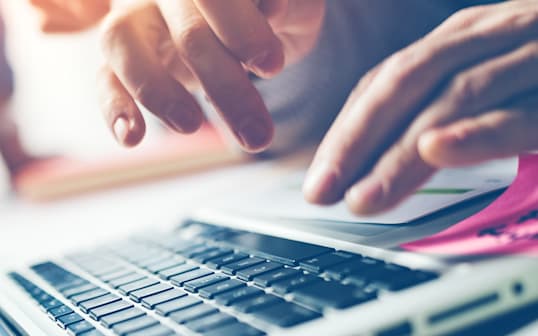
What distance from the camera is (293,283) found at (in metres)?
0.33

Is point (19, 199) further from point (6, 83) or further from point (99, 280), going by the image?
point (99, 280)

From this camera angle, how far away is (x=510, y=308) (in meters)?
0.28

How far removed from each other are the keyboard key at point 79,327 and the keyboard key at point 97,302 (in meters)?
0.02

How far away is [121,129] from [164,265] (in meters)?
0.11

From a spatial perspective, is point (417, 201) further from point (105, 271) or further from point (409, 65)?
point (105, 271)

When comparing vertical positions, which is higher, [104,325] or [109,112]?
[109,112]

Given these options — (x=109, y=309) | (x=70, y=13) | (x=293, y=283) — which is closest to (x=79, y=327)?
(x=109, y=309)

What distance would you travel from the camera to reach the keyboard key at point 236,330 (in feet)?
→ 0.93

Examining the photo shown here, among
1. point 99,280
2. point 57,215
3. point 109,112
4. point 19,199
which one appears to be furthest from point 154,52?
point 19,199

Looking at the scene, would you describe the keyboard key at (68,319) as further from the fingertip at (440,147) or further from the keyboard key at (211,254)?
the fingertip at (440,147)

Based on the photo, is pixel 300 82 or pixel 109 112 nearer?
pixel 109 112

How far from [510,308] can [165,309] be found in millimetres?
175

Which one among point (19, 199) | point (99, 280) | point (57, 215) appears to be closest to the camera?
point (99, 280)

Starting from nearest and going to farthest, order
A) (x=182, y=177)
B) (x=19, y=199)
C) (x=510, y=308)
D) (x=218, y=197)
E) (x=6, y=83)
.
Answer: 1. (x=510, y=308)
2. (x=218, y=197)
3. (x=182, y=177)
4. (x=19, y=199)
5. (x=6, y=83)
